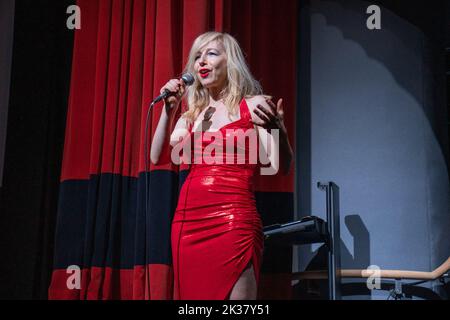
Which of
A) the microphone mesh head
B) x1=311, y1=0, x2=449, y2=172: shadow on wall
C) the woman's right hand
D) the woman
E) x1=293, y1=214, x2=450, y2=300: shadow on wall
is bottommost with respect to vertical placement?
x1=293, y1=214, x2=450, y2=300: shadow on wall

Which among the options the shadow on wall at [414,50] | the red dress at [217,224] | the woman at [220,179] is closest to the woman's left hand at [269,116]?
the woman at [220,179]

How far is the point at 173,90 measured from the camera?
1935 millimetres

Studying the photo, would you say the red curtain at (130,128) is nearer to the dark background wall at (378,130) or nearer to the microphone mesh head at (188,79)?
the dark background wall at (378,130)

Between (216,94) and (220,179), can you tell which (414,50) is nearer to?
(216,94)

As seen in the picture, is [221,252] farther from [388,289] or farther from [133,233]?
[388,289]

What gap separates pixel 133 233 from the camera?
2.59 m

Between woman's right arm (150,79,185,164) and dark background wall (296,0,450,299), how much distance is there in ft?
3.22

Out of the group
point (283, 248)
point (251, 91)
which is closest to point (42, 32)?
point (251, 91)

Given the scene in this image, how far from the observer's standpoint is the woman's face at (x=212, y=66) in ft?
6.67

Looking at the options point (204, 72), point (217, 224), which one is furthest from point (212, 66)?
point (217, 224)

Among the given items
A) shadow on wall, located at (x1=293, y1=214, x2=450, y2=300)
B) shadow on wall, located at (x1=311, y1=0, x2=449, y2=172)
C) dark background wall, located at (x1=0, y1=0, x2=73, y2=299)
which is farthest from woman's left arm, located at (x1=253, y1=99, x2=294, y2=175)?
dark background wall, located at (x1=0, y1=0, x2=73, y2=299)

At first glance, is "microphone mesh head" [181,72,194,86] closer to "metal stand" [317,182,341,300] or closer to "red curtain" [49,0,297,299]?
"red curtain" [49,0,297,299]

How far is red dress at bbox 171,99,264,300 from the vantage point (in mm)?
1776

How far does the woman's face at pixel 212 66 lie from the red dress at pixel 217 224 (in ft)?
0.60
